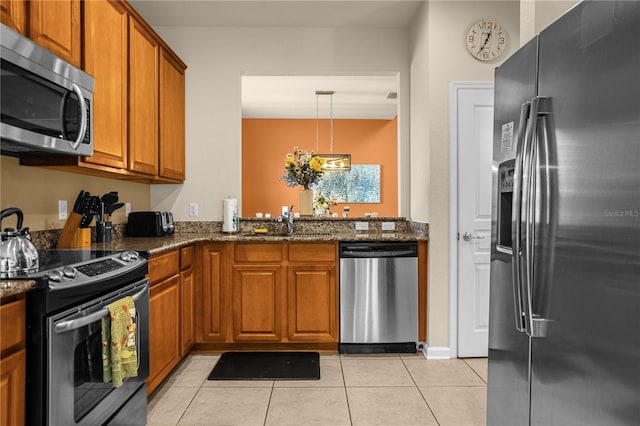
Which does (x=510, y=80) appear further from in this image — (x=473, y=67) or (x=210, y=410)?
(x=210, y=410)

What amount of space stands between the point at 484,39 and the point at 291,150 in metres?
4.95

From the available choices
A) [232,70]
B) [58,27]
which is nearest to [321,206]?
[232,70]

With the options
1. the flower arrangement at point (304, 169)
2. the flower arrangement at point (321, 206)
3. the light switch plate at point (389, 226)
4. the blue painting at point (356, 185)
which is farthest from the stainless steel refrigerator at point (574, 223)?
the blue painting at point (356, 185)

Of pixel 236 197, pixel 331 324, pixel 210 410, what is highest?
pixel 236 197

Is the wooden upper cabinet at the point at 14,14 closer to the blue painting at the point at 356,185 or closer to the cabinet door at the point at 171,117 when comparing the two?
the cabinet door at the point at 171,117

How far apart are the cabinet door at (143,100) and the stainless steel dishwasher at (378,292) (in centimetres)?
157

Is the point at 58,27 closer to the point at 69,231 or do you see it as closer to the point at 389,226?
the point at 69,231

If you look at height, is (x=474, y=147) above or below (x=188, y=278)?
above

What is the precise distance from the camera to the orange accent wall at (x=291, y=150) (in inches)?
314

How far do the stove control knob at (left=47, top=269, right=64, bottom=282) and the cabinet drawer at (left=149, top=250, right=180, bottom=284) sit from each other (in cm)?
88

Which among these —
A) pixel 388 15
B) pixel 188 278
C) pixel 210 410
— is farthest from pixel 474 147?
pixel 210 410

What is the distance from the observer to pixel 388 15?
3.70 meters

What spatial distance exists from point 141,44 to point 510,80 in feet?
8.10

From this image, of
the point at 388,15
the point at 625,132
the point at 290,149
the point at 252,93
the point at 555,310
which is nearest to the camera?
the point at 625,132
